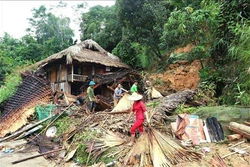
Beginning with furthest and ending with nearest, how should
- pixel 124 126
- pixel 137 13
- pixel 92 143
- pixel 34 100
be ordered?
pixel 137 13 < pixel 34 100 < pixel 124 126 < pixel 92 143

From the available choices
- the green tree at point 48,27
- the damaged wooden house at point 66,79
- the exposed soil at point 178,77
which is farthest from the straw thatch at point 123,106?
the green tree at point 48,27

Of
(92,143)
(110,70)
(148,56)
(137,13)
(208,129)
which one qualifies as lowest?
(92,143)

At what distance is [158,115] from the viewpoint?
20.7 ft

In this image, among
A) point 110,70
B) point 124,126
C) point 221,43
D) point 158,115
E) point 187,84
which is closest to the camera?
point 124,126

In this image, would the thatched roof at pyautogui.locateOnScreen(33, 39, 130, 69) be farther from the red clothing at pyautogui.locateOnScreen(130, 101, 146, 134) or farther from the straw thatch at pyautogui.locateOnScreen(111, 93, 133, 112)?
the red clothing at pyautogui.locateOnScreen(130, 101, 146, 134)

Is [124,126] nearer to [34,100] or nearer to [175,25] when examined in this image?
[34,100]

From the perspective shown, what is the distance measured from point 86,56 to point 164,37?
6.44m

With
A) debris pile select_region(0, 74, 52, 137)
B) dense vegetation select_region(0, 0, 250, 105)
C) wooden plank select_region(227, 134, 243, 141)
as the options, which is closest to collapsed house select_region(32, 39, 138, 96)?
dense vegetation select_region(0, 0, 250, 105)

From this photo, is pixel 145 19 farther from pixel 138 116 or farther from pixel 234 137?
pixel 234 137

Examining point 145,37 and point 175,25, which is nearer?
point 175,25

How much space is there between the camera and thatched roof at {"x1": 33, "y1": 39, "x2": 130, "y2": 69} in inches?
600

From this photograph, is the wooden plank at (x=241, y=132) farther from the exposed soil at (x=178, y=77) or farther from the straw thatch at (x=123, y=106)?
the exposed soil at (x=178, y=77)

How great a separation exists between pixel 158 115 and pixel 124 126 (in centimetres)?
108

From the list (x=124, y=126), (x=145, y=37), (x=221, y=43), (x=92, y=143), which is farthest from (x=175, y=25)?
(x=92, y=143)
